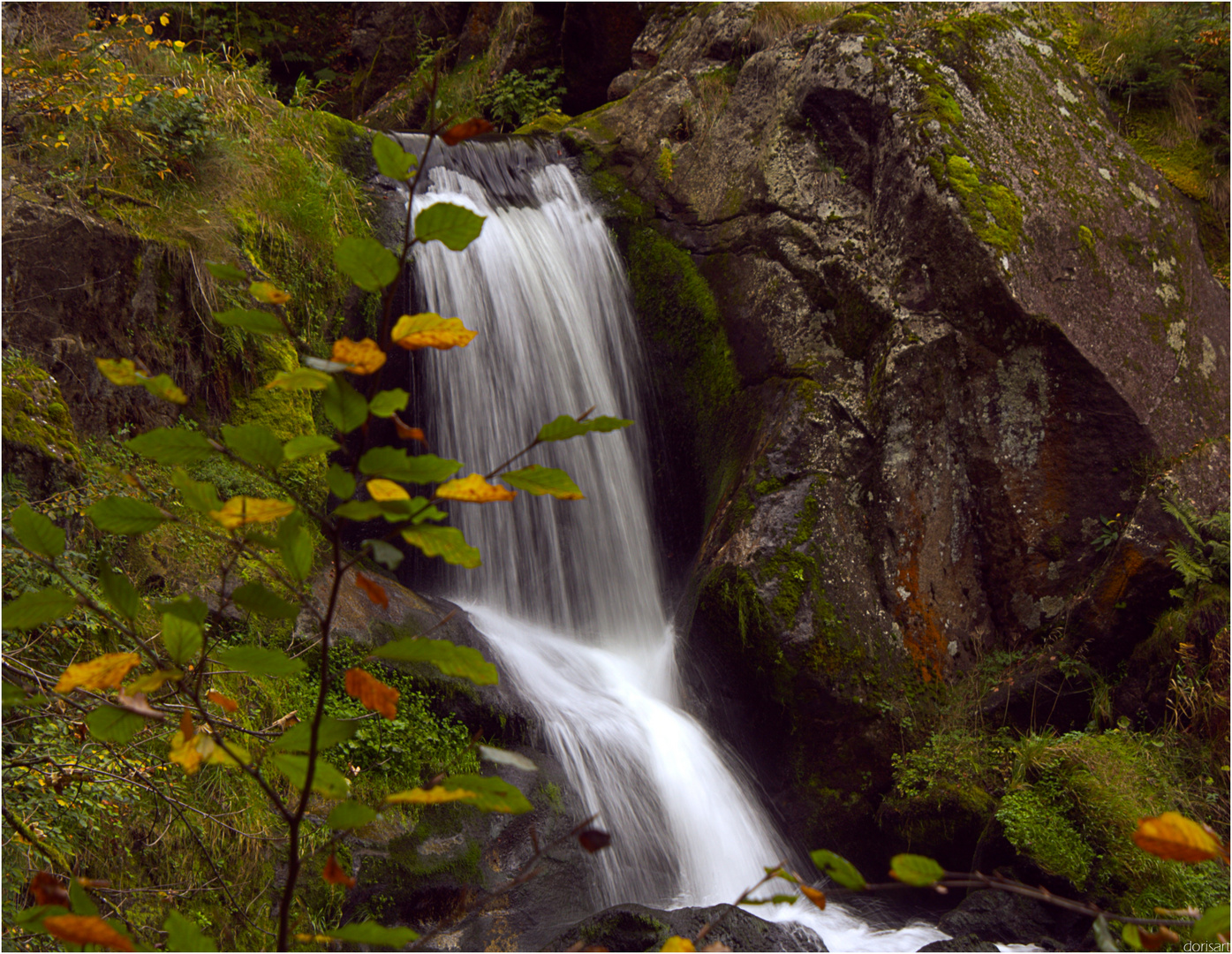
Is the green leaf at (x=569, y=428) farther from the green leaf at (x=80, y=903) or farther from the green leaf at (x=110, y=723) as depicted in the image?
the green leaf at (x=80, y=903)

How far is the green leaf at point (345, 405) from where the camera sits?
896mm

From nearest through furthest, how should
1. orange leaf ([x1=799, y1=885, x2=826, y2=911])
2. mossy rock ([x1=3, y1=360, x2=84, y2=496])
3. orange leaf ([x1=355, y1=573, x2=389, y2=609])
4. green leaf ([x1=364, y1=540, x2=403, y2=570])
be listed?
green leaf ([x1=364, y1=540, x2=403, y2=570]) < orange leaf ([x1=355, y1=573, x2=389, y2=609]) < orange leaf ([x1=799, y1=885, x2=826, y2=911]) < mossy rock ([x1=3, y1=360, x2=84, y2=496])

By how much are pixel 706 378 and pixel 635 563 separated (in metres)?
1.52

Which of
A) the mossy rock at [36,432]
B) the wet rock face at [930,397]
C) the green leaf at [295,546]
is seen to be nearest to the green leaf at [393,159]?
the green leaf at [295,546]

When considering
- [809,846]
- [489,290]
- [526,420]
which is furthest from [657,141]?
[809,846]

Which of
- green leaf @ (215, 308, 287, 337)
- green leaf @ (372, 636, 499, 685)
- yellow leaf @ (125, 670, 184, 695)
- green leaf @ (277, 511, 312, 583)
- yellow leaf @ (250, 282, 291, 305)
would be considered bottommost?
yellow leaf @ (125, 670, 184, 695)

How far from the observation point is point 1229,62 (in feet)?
21.4

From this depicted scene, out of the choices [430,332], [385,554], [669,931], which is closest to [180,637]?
[385,554]

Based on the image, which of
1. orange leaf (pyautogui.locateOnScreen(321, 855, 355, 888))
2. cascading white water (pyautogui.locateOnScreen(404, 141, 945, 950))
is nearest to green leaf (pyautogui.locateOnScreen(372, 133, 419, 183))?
orange leaf (pyautogui.locateOnScreen(321, 855, 355, 888))

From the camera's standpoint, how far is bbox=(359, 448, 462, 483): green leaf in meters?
0.89

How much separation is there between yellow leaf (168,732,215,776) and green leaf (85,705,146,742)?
54 mm

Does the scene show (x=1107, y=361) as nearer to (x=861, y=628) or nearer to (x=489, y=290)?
(x=861, y=628)

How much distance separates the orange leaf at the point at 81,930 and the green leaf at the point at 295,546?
41cm

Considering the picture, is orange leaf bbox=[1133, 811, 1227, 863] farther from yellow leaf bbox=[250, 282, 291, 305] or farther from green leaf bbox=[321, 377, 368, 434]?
yellow leaf bbox=[250, 282, 291, 305]
